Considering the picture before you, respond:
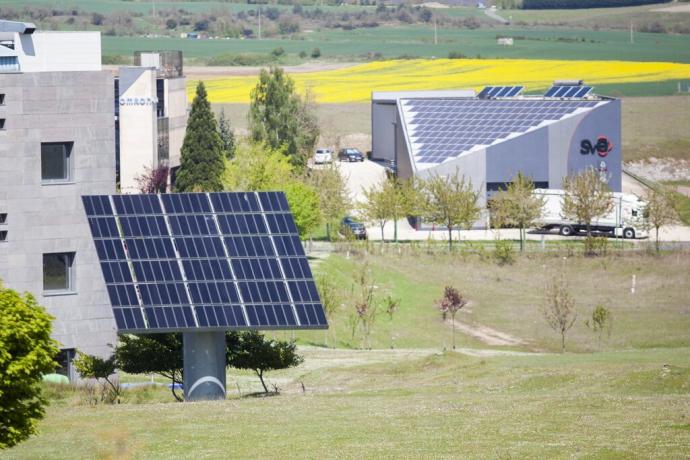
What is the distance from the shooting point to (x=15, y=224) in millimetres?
51781

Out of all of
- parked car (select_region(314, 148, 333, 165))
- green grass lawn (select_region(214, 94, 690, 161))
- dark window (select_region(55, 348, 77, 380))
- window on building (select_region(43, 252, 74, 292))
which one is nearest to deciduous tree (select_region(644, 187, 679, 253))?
green grass lawn (select_region(214, 94, 690, 161))

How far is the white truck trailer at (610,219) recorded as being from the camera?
10025 centimetres

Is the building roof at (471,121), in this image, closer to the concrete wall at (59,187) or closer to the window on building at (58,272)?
the concrete wall at (59,187)

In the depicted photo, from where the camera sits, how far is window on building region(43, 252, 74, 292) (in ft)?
173

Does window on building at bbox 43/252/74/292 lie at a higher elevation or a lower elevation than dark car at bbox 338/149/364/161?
lower

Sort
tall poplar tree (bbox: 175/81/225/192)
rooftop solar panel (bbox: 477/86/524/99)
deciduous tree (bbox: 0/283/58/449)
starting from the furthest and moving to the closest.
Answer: rooftop solar panel (bbox: 477/86/524/99), tall poplar tree (bbox: 175/81/225/192), deciduous tree (bbox: 0/283/58/449)

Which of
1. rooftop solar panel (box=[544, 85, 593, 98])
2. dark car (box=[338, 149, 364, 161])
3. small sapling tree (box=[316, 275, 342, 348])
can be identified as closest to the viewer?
small sapling tree (box=[316, 275, 342, 348])

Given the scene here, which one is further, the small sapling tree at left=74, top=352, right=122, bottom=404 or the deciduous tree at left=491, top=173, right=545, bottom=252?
the deciduous tree at left=491, top=173, right=545, bottom=252

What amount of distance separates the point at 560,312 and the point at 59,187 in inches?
1040

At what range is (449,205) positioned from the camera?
324 feet

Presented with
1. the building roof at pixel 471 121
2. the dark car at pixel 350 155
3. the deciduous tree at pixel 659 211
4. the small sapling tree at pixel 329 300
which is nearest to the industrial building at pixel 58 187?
the small sapling tree at pixel 329 300

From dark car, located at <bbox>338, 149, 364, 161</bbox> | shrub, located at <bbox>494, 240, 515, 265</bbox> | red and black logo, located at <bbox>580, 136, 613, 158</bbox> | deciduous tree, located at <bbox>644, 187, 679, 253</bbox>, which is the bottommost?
shrub, located at <bbox>494, 240, 515, 265</bbox>

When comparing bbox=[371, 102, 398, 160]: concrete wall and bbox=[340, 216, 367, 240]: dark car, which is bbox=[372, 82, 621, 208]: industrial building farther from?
bbox=[371, 102, 398, 160]: concrete wall

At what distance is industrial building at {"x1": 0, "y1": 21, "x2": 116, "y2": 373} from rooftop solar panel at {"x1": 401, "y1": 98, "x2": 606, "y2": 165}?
188 feet
